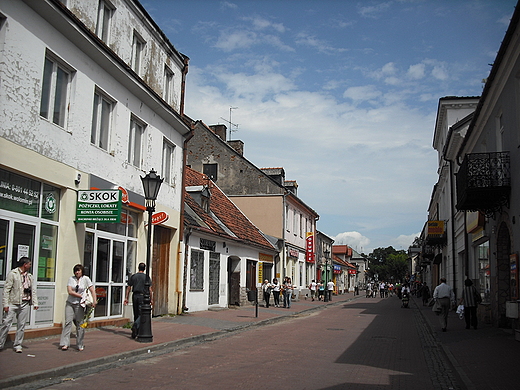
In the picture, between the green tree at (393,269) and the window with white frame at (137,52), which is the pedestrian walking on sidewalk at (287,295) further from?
the green tree at (393,269)

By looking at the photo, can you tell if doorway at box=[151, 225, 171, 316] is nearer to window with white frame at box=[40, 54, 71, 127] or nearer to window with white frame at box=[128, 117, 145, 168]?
window with white frame at box=[128, 117, 145, 168]

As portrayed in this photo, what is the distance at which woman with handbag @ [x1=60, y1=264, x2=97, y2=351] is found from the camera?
33.1ft

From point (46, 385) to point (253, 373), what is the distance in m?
3.21

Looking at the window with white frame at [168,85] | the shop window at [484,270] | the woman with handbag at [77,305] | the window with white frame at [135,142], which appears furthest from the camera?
the shop window at [484,270]

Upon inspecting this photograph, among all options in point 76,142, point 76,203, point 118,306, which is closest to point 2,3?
point 76,142

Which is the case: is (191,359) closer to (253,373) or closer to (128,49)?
(253,373)

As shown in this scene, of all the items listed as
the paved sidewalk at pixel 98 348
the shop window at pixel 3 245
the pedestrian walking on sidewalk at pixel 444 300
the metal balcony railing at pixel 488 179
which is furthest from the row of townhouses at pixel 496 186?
the shop window at pixel 3 245

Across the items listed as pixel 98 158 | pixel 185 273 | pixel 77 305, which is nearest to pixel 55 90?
pixel 98 158

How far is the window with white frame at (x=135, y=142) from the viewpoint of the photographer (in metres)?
16.1

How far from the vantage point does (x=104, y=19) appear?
14.5m

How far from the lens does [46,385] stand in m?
7.57

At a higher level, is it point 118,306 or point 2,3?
point 2,3

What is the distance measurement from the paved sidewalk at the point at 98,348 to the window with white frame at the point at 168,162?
4862mm

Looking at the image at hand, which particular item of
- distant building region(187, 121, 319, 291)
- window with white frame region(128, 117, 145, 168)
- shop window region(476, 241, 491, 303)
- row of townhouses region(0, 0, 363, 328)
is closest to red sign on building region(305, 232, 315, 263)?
distant building region(187, 121, 319, 291)
